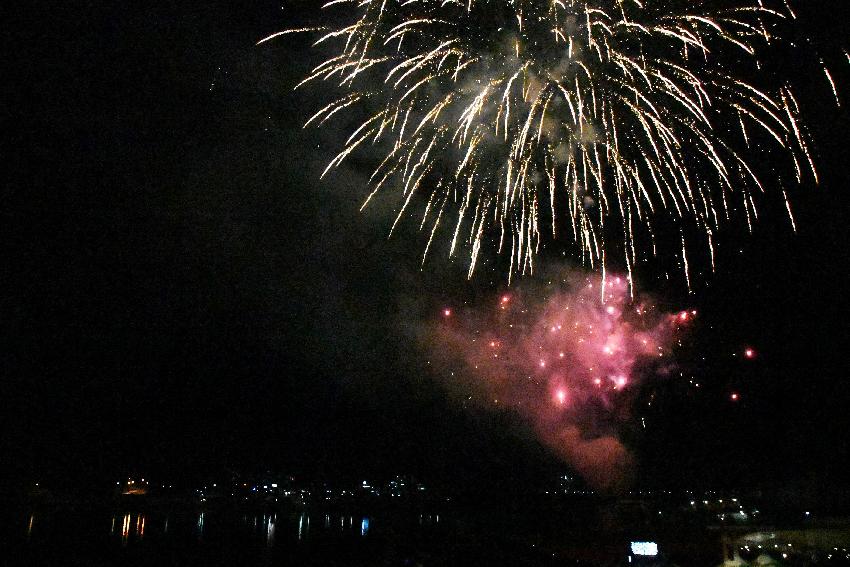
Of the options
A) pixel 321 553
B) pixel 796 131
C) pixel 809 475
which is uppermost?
pixel 796 131

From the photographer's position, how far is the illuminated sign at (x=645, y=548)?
36.7ft

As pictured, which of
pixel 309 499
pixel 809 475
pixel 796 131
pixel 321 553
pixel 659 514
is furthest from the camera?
pixel 309 499

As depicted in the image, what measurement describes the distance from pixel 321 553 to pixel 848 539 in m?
20.1

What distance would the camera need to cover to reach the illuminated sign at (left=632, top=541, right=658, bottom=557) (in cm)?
1117

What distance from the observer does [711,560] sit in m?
14.3

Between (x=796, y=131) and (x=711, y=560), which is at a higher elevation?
(x=796, y=131)

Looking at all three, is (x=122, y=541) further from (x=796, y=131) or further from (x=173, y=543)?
(x=796, y=131)

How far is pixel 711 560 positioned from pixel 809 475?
10.2 metres

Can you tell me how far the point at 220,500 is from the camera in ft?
316

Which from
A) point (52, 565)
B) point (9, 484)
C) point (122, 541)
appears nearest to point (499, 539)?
point (52, 565)

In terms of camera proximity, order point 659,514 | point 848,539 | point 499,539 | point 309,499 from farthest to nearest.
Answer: point 309,499 < point 659,514 < point 499,539 < point 848,539

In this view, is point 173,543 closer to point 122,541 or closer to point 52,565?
point 122,541

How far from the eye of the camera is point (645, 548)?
1119cm

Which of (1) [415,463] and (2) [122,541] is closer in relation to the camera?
(2) [122,541]
